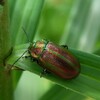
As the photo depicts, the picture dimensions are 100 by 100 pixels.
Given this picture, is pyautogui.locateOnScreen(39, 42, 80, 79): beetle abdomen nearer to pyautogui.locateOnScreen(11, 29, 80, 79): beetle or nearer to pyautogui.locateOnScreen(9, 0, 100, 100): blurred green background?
pyautogui.locateOnScreen(11, 29, 80, 79): beetle

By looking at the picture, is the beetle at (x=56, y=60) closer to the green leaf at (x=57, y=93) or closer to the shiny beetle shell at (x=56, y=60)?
the shiny beetle shell at (x=56, y=60)

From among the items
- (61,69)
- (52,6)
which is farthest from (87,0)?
(61,69)

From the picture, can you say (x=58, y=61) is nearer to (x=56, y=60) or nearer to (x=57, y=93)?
(x=56, y=60)

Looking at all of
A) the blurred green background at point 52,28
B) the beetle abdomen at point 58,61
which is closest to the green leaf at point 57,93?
the blurred green background at point 52,28

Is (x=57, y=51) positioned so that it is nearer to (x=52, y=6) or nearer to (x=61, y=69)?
(x=61, y=69)

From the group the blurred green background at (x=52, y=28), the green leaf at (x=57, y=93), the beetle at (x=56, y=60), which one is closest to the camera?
the beetle at (x=56, y=60)

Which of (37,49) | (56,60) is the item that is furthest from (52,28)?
(56,60)

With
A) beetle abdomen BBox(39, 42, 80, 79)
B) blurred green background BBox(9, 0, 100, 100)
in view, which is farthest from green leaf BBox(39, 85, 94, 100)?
beetle abdomen BBox(39, 42, 80, 79)
